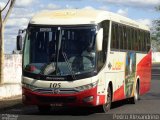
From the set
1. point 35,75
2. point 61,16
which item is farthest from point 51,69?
point 61,16

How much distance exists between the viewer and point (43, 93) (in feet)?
57.6

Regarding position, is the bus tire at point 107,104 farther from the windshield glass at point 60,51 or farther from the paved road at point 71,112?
the windshield glass at point 60,51

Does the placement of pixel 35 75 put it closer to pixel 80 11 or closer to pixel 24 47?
pixel 24 47

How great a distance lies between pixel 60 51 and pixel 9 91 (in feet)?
28.6

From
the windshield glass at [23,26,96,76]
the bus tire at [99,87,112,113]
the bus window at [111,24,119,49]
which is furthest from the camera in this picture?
the bus window at [111,24,119,49]

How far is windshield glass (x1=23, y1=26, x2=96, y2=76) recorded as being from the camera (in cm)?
1756

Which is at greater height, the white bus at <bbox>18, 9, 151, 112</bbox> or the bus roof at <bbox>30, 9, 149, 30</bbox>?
the bus roof at <bbox>30, 9, 149, 30</bbox>

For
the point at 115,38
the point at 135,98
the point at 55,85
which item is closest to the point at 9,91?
the point at 135,98

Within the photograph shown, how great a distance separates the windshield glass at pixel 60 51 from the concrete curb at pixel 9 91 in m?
7.39

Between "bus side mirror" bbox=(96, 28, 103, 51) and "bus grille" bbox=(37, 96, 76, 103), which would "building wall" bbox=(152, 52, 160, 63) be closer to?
"bus side mirror" bbox=(96, 28, 103, 51)

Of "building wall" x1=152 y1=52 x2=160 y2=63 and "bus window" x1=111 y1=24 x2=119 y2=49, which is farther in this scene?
"building wall" x1=152 y1=52 x2=160 y2=63

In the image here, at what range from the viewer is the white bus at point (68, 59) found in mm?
17422

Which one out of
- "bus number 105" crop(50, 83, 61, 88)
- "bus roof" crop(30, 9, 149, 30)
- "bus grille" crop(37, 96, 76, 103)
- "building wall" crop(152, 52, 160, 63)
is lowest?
"building wall" crop(152, 52, 160, 63)

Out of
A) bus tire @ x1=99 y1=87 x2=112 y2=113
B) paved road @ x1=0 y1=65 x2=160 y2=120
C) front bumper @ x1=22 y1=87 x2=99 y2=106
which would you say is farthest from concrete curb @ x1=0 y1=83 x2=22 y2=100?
front bumper @ x1=22 y1=87 x2=99 y2=106
